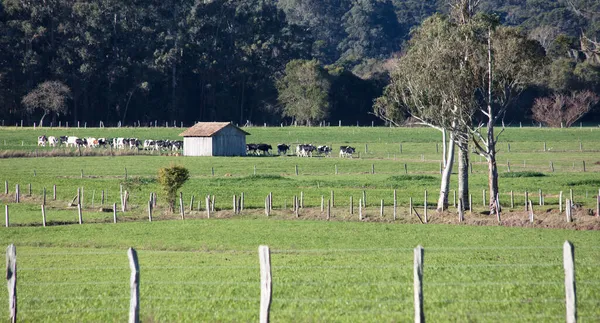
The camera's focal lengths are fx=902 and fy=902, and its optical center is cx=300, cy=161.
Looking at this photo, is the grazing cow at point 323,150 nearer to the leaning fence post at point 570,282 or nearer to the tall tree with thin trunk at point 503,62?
the tall tree with thin trunk at point 503,62

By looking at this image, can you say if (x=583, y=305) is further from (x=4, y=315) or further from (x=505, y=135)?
(x=505, y=135)

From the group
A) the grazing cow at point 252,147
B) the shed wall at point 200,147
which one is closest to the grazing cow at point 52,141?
the shed wall at point 200,147

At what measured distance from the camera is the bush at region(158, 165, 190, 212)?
4412 centimetres

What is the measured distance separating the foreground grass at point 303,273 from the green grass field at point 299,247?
0.16 feet

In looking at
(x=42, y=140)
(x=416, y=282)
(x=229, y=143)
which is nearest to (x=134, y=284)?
(x=416, y=282)

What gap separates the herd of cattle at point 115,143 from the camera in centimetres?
9027

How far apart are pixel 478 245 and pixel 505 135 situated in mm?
73821

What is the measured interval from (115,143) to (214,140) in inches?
493

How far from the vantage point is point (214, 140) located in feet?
281

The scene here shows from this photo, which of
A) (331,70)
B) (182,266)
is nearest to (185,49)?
(331,70)

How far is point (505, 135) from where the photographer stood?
102m

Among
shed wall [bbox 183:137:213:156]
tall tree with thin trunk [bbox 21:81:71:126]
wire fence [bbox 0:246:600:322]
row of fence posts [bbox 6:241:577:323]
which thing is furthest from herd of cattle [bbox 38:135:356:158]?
row of fence posts [bbox 6:241:577:323]

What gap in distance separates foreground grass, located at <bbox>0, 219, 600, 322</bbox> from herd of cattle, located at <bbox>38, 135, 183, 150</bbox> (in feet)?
175

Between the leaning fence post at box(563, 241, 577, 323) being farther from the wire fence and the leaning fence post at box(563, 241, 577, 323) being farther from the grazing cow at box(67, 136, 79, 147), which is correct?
the grazing cow at box(67, 136, 79, 147)
